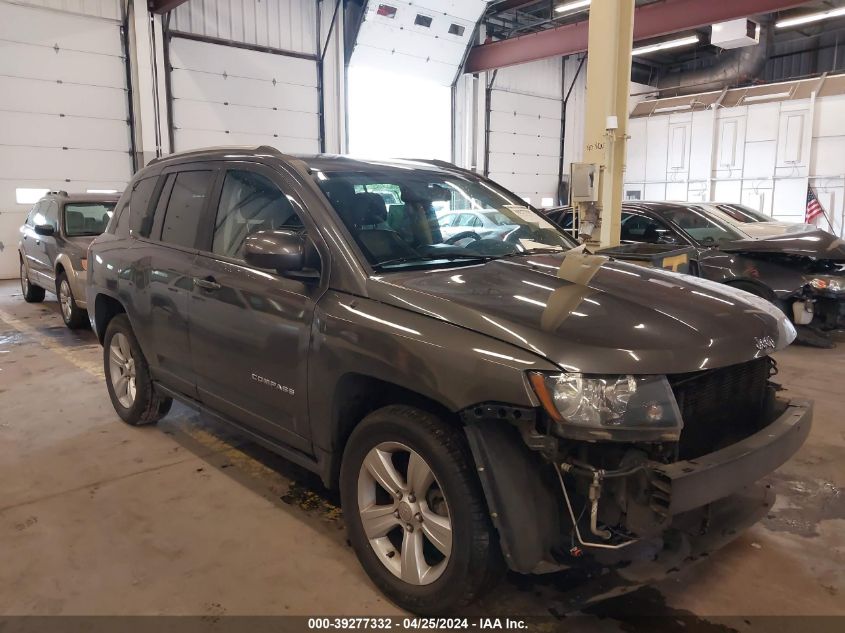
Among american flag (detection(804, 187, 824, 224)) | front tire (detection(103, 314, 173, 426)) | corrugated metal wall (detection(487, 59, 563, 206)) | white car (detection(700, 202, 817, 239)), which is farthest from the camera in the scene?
corrugated metal wall (detection(487, 59, 563, 206))

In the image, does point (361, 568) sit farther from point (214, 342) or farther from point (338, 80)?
point (338, 80)

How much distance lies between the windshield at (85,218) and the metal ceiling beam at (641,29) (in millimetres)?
10248

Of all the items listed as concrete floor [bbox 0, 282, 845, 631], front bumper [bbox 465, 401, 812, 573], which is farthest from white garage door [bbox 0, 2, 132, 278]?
front bumper [bbox 465, 401, 812, 573]

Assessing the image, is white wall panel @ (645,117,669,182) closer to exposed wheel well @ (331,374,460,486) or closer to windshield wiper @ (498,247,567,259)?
A: windshield wiper @ (498,247,567,259)

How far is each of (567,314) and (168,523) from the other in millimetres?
2119

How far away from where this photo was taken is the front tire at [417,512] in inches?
79.0

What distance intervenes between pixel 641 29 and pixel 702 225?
658 cm

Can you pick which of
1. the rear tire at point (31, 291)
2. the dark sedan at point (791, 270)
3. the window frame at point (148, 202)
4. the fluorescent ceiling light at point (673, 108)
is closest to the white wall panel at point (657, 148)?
the fluorescent ceiling light at point (673, 108)

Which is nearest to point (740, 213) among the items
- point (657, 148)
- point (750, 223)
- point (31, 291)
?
point (750, 223)

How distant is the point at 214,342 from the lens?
303 centimetres

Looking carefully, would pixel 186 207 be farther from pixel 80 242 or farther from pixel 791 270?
pixel 791 270

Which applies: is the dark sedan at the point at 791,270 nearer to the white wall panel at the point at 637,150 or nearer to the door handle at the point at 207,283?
the door handle at the point at 207,283

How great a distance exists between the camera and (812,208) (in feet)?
46.9

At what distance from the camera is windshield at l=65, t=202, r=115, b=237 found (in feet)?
24.8
